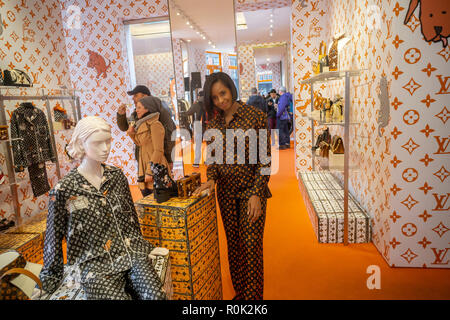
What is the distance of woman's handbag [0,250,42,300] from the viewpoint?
1302 millimetres

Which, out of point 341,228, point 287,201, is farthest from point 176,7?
point 341,228

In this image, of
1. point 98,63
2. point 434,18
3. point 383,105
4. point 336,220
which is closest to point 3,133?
point 98,63

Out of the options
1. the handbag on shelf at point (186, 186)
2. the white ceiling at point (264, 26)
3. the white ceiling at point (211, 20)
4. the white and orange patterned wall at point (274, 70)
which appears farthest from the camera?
the white and orange patterned wall at point (274, 70)

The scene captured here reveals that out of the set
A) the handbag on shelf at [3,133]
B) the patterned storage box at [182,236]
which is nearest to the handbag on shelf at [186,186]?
the patterned storage box at [182,236]

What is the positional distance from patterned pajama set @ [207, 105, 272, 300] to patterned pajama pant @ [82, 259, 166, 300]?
0.72 m

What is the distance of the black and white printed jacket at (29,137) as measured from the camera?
364 centimetres

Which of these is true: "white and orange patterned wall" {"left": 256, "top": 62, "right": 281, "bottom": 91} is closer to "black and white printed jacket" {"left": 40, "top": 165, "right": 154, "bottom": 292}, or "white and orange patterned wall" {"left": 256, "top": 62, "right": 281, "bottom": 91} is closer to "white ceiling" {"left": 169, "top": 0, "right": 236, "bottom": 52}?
"white ceiling" {"left": 169, "top": 0, "right": 236, "bottom": 52}

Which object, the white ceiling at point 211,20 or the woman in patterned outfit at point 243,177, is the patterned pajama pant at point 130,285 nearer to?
the woman in patterned outfit at point 243,177

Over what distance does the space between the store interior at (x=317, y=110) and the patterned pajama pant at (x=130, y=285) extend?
0.90 meters

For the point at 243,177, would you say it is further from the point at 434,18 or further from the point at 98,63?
the point at 98,63

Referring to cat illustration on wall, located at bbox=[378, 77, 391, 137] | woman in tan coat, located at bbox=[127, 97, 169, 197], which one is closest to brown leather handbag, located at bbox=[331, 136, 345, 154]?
cat illustration on wall, located at bbox=[378, 77, 391, 137]

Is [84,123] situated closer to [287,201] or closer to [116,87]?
[287,201]

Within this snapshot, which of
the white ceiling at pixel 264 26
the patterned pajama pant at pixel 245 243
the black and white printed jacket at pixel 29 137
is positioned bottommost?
the patterned pajama pant at pixel 245 243
